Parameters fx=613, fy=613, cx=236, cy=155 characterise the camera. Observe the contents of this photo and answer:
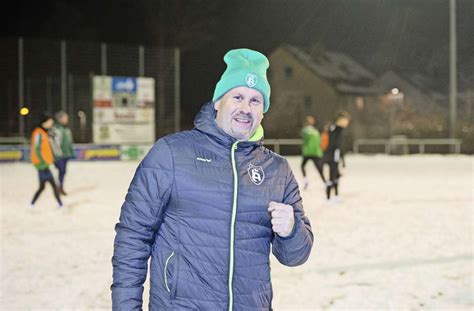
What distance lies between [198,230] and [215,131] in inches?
13.7

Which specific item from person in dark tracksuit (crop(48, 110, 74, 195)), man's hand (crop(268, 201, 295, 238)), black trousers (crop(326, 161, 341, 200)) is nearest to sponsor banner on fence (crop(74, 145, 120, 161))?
person in dark tracksuit (crop(48, 110, 74, 195))

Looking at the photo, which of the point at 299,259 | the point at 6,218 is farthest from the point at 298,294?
the point at 6,218

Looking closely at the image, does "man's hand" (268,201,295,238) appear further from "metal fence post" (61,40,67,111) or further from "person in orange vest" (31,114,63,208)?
"metal fence post" (61,40,67,111)

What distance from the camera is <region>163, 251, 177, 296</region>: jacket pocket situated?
79.4 inches

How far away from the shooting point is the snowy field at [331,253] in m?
4.84

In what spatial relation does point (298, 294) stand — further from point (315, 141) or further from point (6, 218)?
point (315, 141)

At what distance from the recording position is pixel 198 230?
2.05m

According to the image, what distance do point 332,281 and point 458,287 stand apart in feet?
3.45

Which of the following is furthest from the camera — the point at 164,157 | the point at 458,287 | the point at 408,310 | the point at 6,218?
the point at 6,218

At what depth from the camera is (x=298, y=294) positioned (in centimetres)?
495

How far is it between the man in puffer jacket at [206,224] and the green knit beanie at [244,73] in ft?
0.04

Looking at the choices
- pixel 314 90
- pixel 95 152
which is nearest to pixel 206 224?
pixel 95 152

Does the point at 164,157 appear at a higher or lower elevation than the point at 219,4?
lower

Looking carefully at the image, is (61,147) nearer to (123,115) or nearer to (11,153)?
(123,115)
